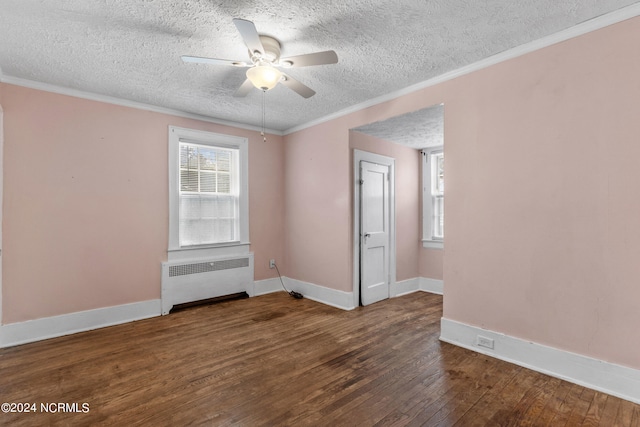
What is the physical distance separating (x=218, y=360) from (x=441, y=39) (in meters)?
3.29

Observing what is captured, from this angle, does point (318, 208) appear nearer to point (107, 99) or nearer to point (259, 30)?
point (259, 30)

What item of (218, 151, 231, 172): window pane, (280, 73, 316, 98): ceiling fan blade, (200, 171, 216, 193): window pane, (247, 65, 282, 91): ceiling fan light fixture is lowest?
(200, 171, 216, 193): window pane

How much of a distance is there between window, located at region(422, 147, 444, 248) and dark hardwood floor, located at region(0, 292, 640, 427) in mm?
1939

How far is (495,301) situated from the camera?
2.69m

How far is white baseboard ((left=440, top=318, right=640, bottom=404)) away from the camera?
2057 mm

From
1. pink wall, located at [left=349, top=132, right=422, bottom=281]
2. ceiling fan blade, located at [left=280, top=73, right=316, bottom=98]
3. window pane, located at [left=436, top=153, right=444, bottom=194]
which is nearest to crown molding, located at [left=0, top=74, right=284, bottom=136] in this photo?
ceiling fan blade, located at [left=280, top=73, right=316, bottom=98]

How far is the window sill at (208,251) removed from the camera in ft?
13.4

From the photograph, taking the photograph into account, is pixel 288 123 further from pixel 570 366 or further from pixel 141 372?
pixel 570 366

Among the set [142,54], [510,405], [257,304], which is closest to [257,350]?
[257,304]

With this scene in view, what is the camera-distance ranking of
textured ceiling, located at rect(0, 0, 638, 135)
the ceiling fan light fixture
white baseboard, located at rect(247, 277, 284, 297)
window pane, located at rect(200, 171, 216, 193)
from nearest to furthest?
textured ceiling, located at rect(0, 0, 638, 135) → the ceiling fan light fixture → window pane, located at rect(200, 171, 216, 193) → white baseboard, located at rect(247, 277, 284, 297)

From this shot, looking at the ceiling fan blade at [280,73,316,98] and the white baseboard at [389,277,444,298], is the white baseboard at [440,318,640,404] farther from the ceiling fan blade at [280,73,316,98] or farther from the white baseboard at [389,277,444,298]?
the ceiling fan blade at [280,73,316,98]

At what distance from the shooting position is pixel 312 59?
220 cm

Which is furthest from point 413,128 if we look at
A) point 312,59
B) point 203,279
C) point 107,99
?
point 107,99

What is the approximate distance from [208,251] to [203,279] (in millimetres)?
397
